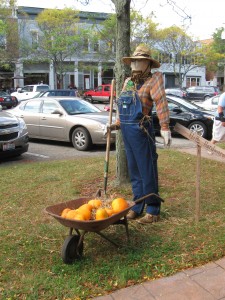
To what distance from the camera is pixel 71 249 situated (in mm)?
3492

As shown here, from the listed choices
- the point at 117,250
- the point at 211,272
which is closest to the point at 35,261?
the point at 117,250

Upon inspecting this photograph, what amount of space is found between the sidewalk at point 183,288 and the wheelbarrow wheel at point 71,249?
59cm

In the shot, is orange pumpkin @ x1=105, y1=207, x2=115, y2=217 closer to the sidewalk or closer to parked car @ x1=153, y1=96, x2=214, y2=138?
the sidewalk

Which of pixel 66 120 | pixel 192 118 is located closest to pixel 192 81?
pixel 192 118

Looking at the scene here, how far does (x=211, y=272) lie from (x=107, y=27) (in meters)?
31.1

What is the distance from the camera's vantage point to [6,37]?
119ft

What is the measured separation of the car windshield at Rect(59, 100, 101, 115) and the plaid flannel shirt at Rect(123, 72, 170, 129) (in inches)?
273

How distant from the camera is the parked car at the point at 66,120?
10234 millimetres

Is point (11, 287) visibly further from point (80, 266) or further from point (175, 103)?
point (175, 103)

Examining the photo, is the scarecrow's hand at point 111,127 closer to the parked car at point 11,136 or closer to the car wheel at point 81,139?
the parked car at point 11,136

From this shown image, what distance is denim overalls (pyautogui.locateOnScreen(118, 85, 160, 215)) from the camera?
4086mm

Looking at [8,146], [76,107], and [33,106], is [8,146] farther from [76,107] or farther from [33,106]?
[33,106]

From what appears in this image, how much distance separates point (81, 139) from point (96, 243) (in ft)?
21.7

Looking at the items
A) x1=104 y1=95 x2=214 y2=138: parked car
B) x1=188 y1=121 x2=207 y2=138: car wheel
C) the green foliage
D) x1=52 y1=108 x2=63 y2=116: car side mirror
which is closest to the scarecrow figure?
x1=52 y1=108 x2=63 y2=116: car side mirror
